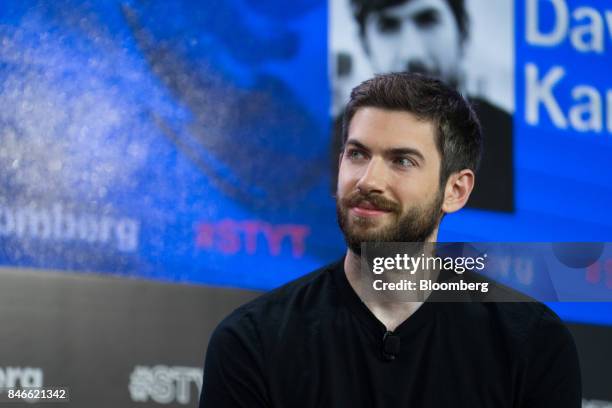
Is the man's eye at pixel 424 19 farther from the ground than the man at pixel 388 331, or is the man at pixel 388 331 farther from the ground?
the man's eye at pixel 424 19

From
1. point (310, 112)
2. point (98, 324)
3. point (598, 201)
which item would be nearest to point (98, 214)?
point (98, 324)

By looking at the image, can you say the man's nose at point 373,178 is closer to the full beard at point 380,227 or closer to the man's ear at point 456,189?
the full beard at point 380,227

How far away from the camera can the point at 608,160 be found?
2.65 metres

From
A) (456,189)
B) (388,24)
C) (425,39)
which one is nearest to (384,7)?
(388,24)

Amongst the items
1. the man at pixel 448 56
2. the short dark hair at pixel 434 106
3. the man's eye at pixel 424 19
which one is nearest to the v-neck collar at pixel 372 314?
the short dark hair at pixel 434 106

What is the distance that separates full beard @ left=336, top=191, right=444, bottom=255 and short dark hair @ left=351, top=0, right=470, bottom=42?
3.37ft

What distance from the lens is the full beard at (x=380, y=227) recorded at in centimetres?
155

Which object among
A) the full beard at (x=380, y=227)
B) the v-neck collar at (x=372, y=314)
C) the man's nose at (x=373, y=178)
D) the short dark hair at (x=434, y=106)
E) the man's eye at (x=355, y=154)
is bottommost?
the v-neck collar at (x=372, y=314)

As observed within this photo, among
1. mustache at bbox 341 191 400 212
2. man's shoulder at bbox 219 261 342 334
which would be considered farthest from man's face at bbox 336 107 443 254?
man's shoulder at bbox 219 261 342 334

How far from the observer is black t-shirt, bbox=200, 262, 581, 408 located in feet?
4.89

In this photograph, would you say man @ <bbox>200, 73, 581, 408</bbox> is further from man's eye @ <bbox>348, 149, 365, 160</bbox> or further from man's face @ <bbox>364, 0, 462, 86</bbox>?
man's face @ <bbox>364, 0, 462, 86</bbox>

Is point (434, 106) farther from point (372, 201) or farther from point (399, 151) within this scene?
point (372, 201)

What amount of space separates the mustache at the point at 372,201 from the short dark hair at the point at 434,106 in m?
0.16

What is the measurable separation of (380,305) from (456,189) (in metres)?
0.31
